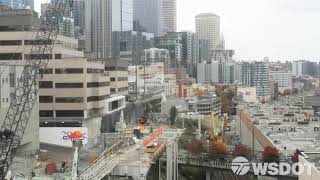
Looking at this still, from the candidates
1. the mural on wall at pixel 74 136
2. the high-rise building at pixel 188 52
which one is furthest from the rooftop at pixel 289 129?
the high-rise building at pixel 188 52

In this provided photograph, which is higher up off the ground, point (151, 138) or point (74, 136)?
point (74, 136)

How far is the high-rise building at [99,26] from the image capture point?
11006 cm

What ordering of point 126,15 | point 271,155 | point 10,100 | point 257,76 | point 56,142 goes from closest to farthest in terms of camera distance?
point 10,100, point 271,155, point 56,142, point 126,15, point 257,76

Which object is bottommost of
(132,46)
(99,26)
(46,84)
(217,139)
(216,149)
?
(217,139)

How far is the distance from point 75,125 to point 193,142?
31.2 ft

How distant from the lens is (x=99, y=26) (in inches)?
4402

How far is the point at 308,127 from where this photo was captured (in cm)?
4488

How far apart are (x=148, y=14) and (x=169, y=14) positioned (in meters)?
18.7

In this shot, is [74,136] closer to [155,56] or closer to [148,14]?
[155,56]

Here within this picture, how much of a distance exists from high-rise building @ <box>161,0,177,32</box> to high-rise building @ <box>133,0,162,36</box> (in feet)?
35.0

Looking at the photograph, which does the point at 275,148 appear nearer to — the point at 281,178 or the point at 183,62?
the point at 281,178

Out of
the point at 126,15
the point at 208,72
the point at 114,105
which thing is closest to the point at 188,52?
the point at 208,72

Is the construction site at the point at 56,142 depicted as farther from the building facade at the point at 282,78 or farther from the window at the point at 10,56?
the building facade at the point at 282,78

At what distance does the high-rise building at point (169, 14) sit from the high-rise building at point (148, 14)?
1068 centimetres
